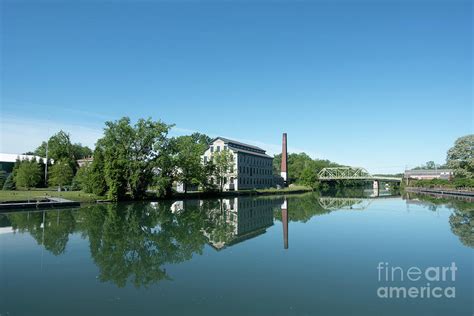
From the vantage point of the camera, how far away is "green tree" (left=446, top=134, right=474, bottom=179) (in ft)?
236

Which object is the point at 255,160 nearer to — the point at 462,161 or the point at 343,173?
the point at 462,161

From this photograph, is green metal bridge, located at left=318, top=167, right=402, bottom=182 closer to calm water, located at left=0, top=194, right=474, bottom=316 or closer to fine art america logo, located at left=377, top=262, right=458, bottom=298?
calm water, located at left=0, top=194, right=474, bottom=316

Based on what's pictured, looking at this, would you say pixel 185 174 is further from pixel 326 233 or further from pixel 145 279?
pixel 145 279

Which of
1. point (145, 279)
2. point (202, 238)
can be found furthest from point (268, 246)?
point (145, 279)

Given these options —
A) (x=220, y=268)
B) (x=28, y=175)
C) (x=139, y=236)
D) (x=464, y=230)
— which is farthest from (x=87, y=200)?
(x=464, y=230)

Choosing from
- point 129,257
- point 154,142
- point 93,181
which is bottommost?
point 129,257

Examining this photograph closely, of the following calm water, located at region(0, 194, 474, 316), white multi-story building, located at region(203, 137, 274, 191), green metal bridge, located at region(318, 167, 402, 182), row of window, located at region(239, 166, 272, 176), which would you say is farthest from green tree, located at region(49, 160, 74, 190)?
green metal bridge, located at region(318, 167, 402, 182)

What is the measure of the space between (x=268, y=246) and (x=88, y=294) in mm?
9461

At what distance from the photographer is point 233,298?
9500 millimetres

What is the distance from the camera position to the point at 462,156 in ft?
246

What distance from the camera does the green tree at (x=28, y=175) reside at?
2178 inches

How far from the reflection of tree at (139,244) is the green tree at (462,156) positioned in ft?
224

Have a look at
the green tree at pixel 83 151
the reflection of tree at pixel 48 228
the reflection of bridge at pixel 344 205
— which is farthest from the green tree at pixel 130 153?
the green tree at pixel 83 151

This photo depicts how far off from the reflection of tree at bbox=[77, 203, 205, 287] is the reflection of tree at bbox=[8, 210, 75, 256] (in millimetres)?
1300
